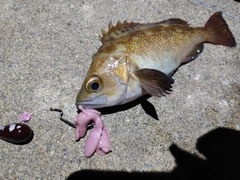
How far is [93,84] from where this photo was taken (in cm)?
231

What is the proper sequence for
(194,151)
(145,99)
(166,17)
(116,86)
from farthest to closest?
(166,17), (145,99), (194,151), (116,86)

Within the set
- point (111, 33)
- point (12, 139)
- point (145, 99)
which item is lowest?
point (12, 139)

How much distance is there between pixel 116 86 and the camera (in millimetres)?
2361

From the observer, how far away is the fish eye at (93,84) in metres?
2.31

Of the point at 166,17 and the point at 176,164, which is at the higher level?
the point at 166,17

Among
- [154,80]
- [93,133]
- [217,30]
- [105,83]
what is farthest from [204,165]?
[217,30]

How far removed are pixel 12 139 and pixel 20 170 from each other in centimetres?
28

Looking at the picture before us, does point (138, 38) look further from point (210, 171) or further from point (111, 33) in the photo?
point (210, 171)

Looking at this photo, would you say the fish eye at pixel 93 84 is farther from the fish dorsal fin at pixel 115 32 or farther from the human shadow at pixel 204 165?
the human shadow at pixel 204 165

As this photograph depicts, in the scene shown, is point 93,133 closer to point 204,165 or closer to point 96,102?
point 96,102

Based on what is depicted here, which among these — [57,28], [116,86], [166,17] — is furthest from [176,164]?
[57,28]

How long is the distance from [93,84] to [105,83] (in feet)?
0.33

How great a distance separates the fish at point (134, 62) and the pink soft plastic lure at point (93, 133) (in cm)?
8

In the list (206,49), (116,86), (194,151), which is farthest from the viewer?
(206,49)
